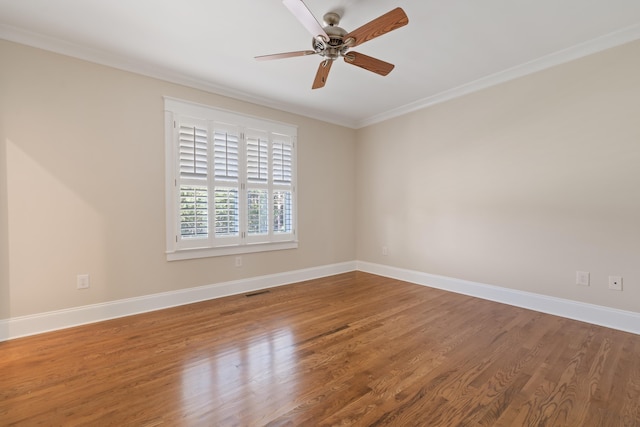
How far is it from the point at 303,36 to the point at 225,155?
173 cm

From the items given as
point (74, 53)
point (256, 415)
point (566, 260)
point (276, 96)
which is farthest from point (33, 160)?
point (566, 260)

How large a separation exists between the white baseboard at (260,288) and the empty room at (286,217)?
0.02m

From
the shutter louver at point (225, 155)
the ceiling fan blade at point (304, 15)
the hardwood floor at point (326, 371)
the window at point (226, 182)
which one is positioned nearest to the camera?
the hardwood floor at point (326, 371)

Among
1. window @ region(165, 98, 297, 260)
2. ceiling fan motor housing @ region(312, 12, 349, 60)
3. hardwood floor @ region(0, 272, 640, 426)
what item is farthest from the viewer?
window @ region(165, 98, 297, 260)

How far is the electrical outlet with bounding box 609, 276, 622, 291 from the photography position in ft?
8.33

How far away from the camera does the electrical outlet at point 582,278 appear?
2.71 m

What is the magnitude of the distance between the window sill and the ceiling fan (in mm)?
2337

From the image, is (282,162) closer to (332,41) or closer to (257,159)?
(257,159)

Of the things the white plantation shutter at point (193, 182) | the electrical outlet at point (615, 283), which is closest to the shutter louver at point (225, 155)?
the white plantation shutter at point (193, 182)

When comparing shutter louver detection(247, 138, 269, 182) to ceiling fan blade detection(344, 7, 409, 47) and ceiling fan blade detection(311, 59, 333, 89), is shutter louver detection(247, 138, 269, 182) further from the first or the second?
ceiling fan blade detection(344, 7, 409, 47)

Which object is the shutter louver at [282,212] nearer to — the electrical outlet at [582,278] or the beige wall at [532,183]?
the beige wall at [532,183]

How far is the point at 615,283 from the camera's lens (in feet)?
8.40

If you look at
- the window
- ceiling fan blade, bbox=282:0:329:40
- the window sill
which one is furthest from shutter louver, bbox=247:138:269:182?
ceiling fan blade, bbox=282:0:329:40

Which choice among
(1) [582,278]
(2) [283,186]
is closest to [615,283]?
(1) [582,278]
